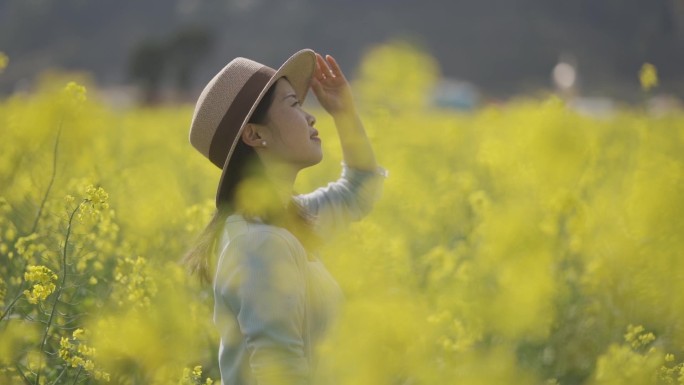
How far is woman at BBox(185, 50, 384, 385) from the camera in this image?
216 centimetres

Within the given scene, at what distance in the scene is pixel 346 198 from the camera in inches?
110

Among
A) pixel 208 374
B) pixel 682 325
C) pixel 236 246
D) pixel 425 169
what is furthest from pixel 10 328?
pixel 425 169

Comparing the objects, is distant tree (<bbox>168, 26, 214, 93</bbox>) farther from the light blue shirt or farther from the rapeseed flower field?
the light blue shirt

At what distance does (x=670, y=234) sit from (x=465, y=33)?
46.9m

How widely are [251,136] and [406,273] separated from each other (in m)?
1.24

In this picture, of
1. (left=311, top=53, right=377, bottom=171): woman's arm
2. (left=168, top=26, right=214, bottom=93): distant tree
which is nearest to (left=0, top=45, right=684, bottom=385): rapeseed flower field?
(left=311, top=53, right=377, bottom=171): woman's arm

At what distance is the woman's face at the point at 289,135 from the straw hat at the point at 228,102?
0.16ft

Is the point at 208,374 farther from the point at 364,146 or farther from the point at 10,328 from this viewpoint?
the point at 364,146

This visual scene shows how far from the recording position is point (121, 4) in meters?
59.0

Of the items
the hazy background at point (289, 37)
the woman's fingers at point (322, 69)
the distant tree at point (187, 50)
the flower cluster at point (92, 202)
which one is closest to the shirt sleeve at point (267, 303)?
the flower cluster at point (92, 202)

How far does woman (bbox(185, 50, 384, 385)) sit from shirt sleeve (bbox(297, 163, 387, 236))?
0.13 m

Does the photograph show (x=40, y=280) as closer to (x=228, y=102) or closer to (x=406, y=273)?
(x=228, y=102)

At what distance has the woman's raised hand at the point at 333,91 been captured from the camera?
9.08ft

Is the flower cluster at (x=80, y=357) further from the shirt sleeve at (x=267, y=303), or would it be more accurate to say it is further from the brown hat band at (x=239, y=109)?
the brown hat band at (x=239, y=109)
